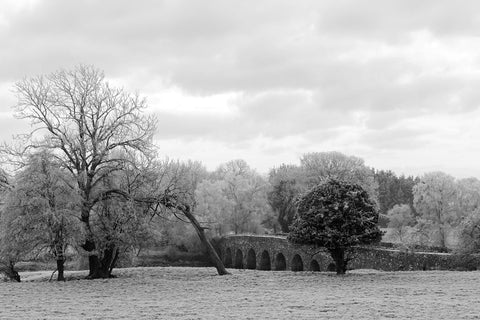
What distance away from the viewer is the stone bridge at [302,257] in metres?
36.3

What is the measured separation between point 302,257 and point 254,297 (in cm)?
3655

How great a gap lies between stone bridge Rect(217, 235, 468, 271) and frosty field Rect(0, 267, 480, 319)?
5856 millimetres

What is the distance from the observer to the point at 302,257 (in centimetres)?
5728

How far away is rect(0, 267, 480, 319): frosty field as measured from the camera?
16828 millimetres

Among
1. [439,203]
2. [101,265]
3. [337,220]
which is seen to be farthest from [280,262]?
[101,265]

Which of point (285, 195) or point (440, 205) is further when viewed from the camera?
point (285, 195)

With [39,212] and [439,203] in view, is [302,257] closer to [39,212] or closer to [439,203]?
[439,203]

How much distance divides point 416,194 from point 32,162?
1792 inches

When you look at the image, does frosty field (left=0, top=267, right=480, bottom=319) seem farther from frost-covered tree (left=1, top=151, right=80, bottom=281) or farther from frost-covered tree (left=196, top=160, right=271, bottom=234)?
frost-covered tree (left=196, top=160, right=271, bottom=234)

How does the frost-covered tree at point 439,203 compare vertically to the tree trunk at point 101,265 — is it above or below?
above

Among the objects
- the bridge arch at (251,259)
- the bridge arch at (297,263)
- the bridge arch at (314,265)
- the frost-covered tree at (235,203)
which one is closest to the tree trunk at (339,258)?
the bridge arch at (314,265)

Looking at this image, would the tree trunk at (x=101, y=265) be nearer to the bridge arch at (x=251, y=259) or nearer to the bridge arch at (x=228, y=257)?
the bridge arch at (x=251, y=259)

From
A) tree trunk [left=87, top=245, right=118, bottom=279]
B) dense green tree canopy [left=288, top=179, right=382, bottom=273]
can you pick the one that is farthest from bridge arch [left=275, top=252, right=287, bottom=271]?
tree trunk [left=87, top=245, right=118, bottom=279]

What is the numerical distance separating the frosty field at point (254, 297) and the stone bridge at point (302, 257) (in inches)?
231
